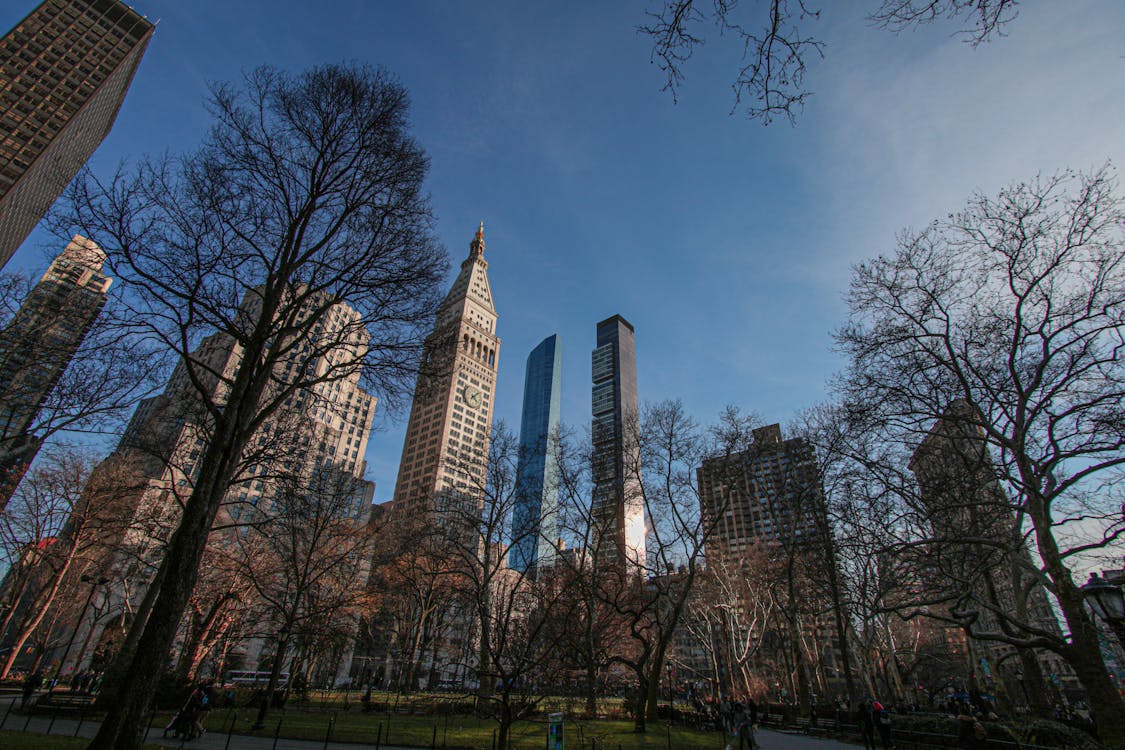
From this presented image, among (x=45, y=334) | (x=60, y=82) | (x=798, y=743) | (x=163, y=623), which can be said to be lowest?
(x=798, y=743)

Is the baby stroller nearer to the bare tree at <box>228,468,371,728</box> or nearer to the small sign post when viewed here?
the bare tree at <box>228,468,371,728</box>

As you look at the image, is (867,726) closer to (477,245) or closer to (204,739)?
(204,739)

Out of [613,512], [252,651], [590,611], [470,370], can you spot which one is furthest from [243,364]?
[470,370]

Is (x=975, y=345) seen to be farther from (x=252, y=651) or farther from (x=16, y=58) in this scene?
(x=16, y=58)

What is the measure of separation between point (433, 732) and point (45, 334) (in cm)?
1576

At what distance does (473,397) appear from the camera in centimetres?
9788

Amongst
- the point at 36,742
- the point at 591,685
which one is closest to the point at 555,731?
the point at 36,742

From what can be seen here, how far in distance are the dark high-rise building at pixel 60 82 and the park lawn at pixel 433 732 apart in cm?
5408

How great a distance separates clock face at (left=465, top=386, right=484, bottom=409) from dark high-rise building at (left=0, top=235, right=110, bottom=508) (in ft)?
269

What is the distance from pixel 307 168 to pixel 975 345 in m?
20.4

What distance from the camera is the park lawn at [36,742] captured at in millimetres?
8047

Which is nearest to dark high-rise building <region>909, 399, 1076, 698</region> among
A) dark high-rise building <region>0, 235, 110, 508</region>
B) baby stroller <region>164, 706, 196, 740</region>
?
baby stroller <region>164, 706, 196, 740</region>

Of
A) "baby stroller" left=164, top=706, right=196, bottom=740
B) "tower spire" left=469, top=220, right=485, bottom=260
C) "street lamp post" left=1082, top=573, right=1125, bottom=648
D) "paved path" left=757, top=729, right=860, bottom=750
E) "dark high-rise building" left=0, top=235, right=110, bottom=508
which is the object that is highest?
"tower spire" left=469, top=220, right=485, bottom=260

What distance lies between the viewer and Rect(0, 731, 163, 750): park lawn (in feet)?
26.4
